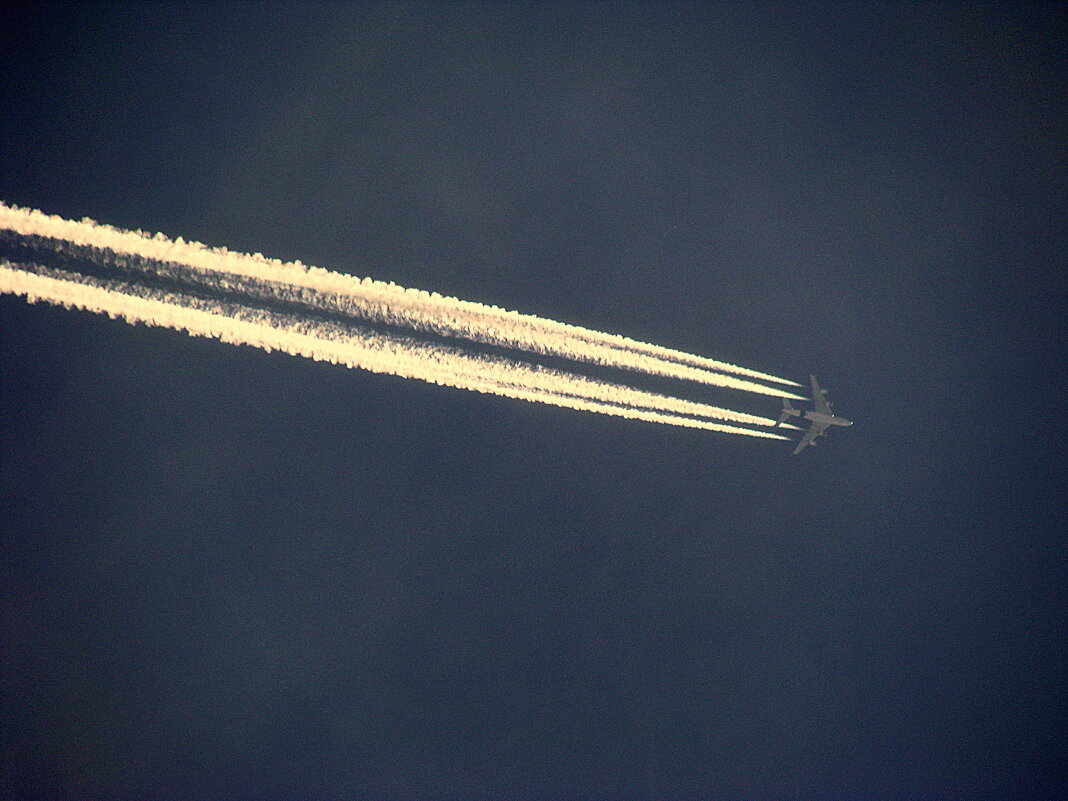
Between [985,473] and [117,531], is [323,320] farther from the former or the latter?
[985,473]

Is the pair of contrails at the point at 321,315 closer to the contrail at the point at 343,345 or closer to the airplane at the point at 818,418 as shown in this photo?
the contrail at the point at 343,345

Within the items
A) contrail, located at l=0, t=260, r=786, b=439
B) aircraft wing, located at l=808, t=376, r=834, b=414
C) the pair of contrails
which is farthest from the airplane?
the pair of contrails

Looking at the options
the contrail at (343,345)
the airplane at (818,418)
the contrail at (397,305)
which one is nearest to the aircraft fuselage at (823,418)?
the airplane at (818,418)

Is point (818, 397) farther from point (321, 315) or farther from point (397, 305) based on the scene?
point (321, 315)

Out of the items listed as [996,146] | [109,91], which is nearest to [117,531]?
[109,91]

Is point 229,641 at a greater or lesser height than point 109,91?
lesser

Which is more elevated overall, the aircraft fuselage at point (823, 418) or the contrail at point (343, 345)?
the aircraft fuselage at point (823, 418)

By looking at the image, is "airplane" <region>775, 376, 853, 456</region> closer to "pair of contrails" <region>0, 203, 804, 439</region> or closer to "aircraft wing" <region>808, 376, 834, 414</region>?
"aircraft wing" <region>808, 376, 834, 414</region>
